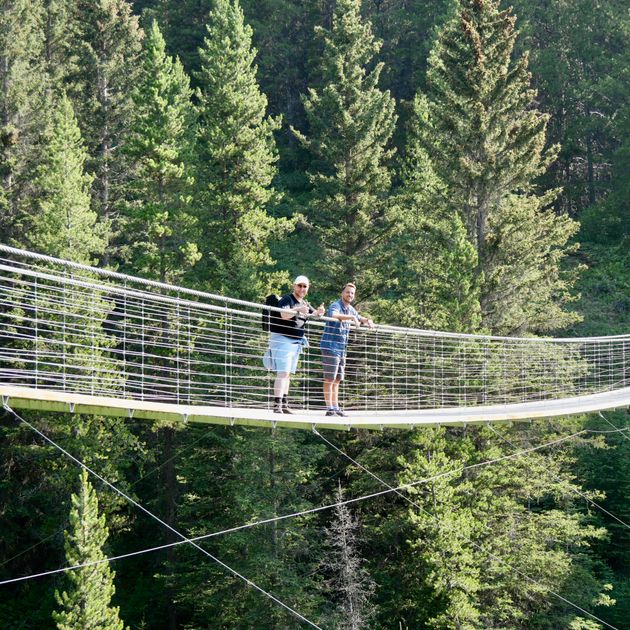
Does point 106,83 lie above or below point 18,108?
above

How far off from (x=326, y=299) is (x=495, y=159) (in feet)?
13.4

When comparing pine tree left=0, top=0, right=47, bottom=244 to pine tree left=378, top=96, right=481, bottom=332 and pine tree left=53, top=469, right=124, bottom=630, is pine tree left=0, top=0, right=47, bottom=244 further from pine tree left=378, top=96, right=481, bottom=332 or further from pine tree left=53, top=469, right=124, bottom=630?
pine tree left=378, top=96, right=481, bottom=332

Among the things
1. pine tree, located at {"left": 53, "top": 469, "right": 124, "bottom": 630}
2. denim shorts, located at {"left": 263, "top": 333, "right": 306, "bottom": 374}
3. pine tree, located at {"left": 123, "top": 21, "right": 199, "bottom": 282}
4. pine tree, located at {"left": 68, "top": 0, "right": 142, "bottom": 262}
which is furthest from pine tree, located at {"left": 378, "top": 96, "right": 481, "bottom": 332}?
denim shorts, located at {"left": 263, "top": 333, "right": 306, "bottom": 374}

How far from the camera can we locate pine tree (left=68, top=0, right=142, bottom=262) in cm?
2598

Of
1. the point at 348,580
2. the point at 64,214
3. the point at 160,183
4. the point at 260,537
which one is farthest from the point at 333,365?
the point at 160,183

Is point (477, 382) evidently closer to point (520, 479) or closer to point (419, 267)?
point (520, 479)

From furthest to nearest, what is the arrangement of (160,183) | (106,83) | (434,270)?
1. (106,83)
2. (160,183)
3. (434,270)

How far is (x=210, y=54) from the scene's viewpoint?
22.5 m

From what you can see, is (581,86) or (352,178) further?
(581,86)

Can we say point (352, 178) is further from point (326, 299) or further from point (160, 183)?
point (160, 183)

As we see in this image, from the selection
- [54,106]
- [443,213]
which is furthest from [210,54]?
[443,213]

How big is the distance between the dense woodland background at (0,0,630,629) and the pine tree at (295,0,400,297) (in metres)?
0.05

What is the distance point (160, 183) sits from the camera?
73.9 ft

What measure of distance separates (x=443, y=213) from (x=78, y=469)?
7.70 m
